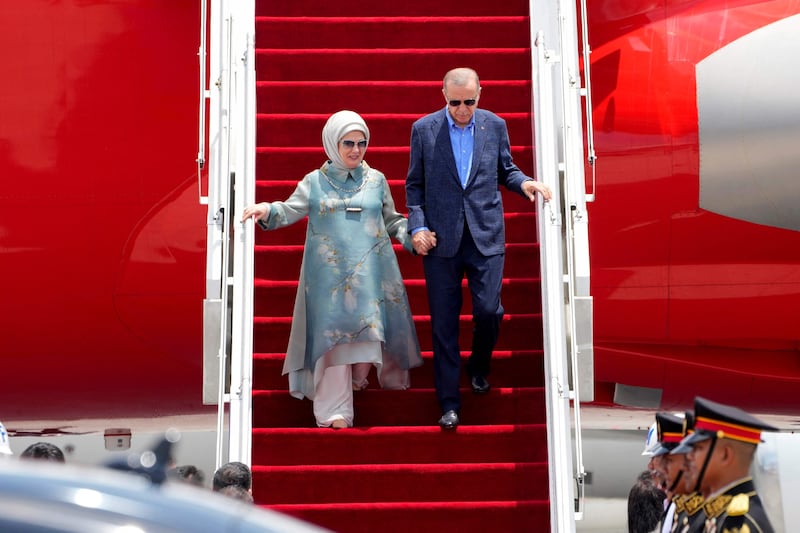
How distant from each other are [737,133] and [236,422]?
9.56 ft

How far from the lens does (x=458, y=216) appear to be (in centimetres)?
593

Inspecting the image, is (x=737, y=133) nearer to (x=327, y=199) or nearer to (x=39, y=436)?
(x=327, y=199)

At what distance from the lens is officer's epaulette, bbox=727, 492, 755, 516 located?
10.4 ft

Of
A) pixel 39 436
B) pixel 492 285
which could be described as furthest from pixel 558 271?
pixel 39 436

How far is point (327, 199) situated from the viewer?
5.99 metres

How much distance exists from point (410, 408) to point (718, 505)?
301cm

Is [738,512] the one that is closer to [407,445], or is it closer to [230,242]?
[407,445]

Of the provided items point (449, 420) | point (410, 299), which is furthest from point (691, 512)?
point (410, 299)

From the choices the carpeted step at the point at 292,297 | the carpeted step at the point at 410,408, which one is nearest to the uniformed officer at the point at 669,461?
the carpeted step at the point at 410,408

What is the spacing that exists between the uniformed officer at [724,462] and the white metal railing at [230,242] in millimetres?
2845

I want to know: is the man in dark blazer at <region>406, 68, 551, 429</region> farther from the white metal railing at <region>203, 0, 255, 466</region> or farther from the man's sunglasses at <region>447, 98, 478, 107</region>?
the white metal railing at <region>203, 0, 255, 466</region>

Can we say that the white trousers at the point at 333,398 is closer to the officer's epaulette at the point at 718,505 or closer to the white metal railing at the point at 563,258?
the white metal railing at the point at 563,258

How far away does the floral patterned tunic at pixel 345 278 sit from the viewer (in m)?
5.89

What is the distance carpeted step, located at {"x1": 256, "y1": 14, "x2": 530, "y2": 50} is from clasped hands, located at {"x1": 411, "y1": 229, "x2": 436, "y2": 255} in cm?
194
